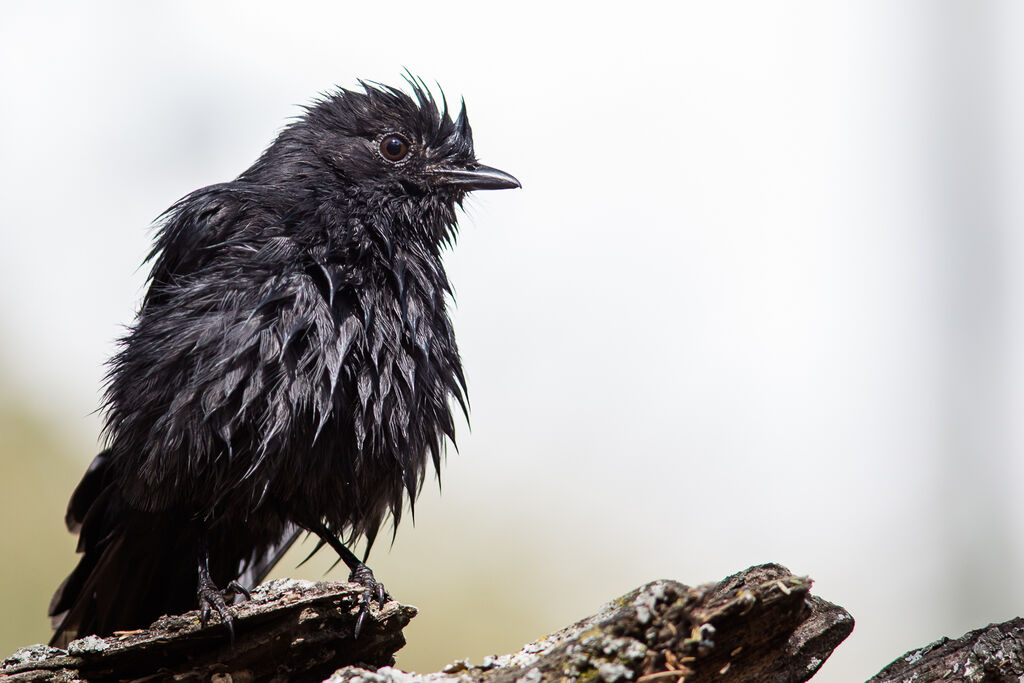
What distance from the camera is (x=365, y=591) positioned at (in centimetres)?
343

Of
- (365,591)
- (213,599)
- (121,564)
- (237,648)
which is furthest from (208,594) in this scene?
(121,564)

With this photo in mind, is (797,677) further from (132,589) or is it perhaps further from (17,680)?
(132,589)

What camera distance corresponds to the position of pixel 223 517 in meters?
3.87

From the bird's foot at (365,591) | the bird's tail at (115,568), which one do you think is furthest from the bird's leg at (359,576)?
the bird's tail at (115,568)

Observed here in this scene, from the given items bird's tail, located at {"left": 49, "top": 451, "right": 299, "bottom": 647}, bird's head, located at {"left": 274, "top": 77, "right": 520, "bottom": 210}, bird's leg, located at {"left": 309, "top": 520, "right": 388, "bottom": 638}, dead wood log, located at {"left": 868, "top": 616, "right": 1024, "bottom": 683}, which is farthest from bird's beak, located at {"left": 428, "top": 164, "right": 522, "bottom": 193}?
dead wood log, located at {"left": 868, "top": 616, "right": 1024, "bottom": 683}

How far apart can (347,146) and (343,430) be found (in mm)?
1461

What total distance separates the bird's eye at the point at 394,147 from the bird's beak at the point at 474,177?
17 centimetres

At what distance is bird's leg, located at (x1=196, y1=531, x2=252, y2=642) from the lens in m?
3.24

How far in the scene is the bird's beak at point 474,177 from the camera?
4.61 meters

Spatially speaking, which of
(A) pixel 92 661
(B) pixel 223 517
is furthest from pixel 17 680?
(B) pixel 223 517

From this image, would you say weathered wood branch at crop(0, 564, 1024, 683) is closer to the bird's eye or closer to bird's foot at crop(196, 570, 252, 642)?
bird's foot at crop(196, 570, 252, 642)

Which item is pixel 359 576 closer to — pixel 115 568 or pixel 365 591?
pixel 365 591

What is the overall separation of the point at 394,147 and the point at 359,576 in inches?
79.8

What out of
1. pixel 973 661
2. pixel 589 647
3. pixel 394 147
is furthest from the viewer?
pixel 394 147
